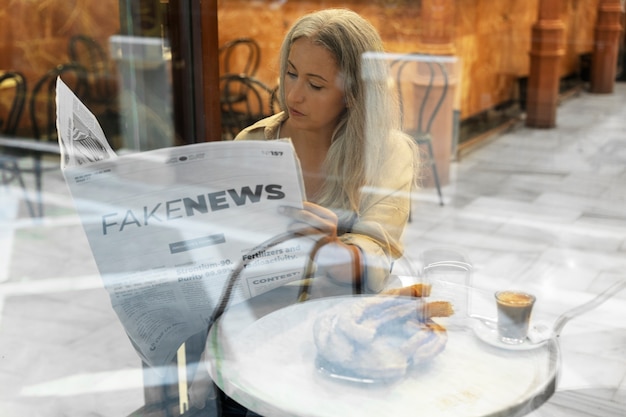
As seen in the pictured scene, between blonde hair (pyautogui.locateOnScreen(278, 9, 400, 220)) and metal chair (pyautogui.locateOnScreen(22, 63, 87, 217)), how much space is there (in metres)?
1.64

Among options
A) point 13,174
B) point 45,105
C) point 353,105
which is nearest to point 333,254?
point 353,105

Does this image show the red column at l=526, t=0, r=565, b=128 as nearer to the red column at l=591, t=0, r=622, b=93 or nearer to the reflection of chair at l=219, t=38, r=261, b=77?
the red column at l=591, t=0, r=622, b=93

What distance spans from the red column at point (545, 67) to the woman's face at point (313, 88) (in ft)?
3.46

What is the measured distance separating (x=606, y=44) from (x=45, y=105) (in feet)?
6.21

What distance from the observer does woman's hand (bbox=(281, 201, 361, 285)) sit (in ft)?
3.11

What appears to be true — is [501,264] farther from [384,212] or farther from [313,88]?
[313,88]

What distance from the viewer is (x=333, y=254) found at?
98 cm

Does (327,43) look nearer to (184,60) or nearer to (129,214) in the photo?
(129,214)

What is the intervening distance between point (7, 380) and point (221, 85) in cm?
78

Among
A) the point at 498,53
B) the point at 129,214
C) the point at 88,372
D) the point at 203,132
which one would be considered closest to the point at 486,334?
the point at 129,214

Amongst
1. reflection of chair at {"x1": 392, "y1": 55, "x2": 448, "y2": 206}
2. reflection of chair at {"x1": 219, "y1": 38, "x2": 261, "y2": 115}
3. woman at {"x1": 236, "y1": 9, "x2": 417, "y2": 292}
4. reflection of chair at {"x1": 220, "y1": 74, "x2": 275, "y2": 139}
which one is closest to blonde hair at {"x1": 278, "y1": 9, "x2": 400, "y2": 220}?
woman at {"x1": 236, "y1": 9, "x2": 417, "y2": 292}

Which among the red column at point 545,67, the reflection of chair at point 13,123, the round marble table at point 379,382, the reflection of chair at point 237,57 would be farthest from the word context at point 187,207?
the reflection of chair at point 13,123

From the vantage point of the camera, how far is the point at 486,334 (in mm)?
810

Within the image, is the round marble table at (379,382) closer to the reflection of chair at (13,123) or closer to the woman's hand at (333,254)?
the woman's hand at (333,254)
